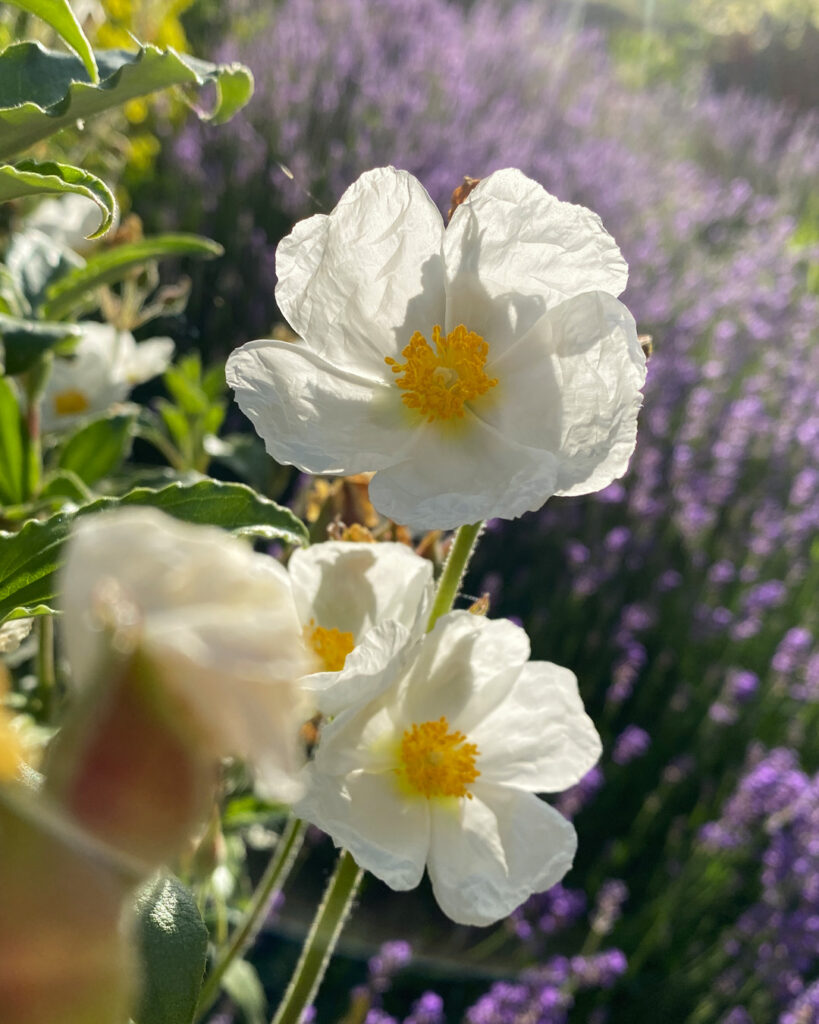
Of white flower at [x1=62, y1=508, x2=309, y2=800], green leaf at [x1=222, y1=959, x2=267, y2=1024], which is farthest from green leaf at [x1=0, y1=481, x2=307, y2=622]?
green leaf at [x1=222, y1=959, x2=267, y2=1024]

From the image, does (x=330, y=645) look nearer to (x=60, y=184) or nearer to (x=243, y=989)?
(x=60, y=184)

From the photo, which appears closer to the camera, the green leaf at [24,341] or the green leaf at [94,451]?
the green leaf at [24,341]

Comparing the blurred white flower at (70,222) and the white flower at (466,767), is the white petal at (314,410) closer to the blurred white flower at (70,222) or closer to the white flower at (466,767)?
the white flower at (466,767)

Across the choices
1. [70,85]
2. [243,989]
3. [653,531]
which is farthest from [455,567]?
[653,531]

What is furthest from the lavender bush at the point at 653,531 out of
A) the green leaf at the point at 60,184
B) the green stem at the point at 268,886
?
the green leaf at the point at 60,184

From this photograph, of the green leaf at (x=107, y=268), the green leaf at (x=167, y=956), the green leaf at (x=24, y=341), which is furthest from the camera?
the green leaf at (x=107, y=268)

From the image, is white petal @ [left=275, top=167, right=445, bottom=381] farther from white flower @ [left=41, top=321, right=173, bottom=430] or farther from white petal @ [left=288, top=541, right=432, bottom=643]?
white flower @ [left=41, top=321, right=173, bottom=430]
